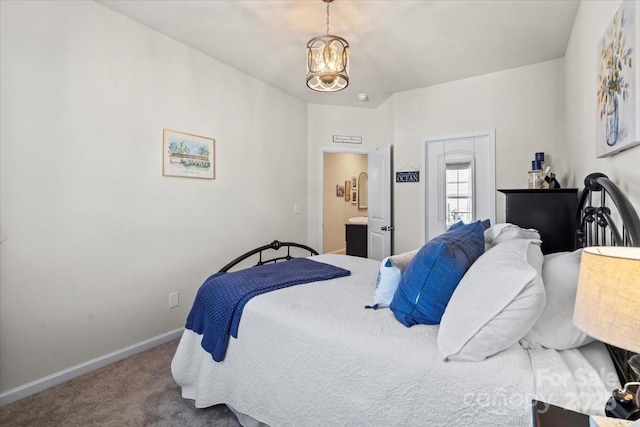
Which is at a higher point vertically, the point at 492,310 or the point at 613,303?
the point at 613,303

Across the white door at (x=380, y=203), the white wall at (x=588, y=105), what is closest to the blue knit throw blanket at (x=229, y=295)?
the white wall at (x=588, y=105)

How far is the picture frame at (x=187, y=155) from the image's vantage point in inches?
115

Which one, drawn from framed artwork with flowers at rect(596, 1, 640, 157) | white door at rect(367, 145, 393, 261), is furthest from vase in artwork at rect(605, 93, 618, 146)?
white door at rect(367, 145, 393, 261)

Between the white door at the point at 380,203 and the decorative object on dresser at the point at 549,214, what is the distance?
6.33 ft

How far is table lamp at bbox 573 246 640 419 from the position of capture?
610 millimetres

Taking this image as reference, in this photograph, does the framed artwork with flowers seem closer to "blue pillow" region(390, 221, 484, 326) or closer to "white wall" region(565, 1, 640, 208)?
"white wall" region(565, 1, 640, 208)

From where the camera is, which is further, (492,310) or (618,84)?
(618,84)

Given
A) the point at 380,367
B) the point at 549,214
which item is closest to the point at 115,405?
the point at 380,367

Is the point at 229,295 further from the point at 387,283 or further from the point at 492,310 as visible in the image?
the point at 492,310

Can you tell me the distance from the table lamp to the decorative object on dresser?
1876 millimetres

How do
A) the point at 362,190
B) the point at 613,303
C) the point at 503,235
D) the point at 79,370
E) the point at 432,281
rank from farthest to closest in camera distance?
the point at 362,190
the point at 79,370
the point at 503,235
the point at 432,281
the point at 613,303

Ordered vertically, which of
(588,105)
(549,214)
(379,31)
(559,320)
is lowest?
(559,320)

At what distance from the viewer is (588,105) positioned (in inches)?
82.2

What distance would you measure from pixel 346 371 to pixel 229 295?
2.73 feet
